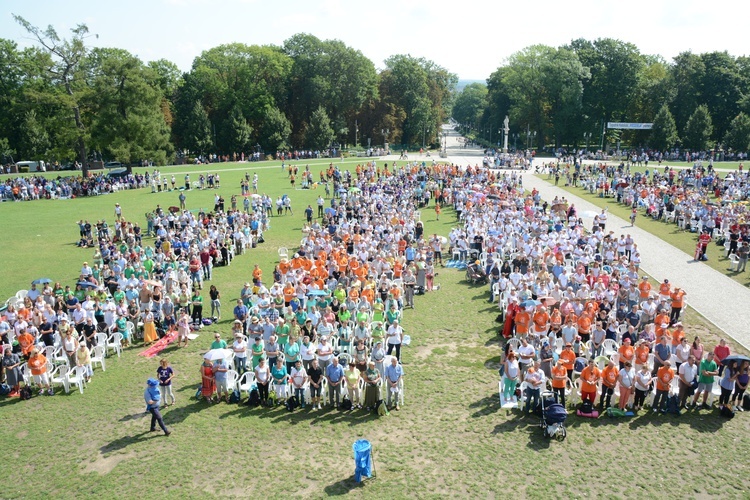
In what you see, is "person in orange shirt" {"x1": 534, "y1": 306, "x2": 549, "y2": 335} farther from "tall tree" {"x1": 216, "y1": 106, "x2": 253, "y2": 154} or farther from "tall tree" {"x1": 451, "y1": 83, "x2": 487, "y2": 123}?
"tall tree" {"x1": 451, "y1": 83, "x2": 487, "y2": 123}

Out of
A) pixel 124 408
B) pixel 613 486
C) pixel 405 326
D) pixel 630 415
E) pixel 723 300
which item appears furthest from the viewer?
pixel 723 300

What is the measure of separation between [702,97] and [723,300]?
61253 mm

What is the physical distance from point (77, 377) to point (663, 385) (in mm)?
12025

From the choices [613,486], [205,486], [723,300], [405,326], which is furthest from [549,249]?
[205,486]

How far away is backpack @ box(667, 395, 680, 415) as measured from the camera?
9914 mm

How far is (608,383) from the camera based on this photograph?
9852 mm

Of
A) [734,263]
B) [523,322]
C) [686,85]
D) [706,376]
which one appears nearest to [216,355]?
[523,322]

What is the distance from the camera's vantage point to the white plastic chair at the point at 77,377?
1114 centimetres

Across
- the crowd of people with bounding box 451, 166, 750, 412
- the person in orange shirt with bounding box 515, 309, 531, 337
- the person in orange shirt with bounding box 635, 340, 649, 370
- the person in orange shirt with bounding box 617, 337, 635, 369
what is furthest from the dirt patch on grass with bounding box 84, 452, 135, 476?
the person in orange shirt with bounding box 635, 340, 649, 370

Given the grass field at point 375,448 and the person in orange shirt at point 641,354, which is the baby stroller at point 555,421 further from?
the person in orange shirt at point 641,354

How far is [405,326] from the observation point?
14344mm

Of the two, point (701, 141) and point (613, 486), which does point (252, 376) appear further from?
point (701, 141)

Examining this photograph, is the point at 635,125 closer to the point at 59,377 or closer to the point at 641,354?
the point at 641,354

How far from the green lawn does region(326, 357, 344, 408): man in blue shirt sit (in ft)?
49.3
